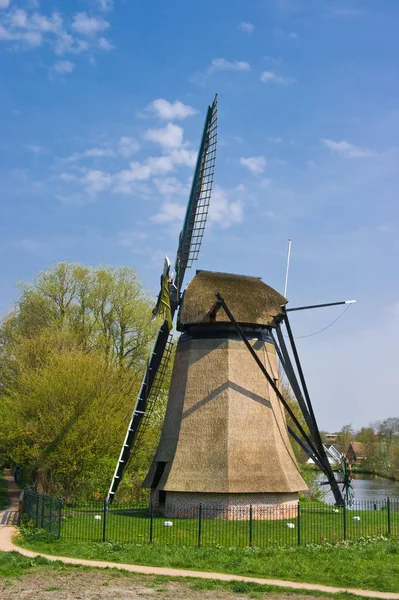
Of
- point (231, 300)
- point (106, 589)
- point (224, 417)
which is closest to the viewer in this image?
point (106, 589)

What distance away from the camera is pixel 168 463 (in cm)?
2273

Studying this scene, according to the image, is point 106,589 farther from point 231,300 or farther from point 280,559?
point 231,300

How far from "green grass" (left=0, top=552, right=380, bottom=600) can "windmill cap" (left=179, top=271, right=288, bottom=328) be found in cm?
998

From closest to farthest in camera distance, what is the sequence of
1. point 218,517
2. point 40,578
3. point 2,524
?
point 40,578 → point 218,517 → point 2,524

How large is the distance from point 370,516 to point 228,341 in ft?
25.1

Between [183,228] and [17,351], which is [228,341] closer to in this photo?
[183,228]

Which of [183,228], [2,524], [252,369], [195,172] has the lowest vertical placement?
[2,524]

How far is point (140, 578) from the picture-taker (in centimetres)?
1379

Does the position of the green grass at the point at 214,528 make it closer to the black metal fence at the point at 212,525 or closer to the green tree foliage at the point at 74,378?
the black metal fence at the point at 212,525

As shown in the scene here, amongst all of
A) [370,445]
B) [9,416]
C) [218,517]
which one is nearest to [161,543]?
[218,517]

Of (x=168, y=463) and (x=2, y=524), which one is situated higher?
(x=168, y=463)

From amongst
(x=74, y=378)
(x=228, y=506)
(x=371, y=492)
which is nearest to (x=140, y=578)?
(x=228, y=506)

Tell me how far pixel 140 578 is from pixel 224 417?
9126 millimetres

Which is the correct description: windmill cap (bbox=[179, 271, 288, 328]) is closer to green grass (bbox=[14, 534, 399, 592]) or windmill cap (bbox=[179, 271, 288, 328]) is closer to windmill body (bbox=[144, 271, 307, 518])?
windmill body (bbox=[144, 271, 307, 518])
